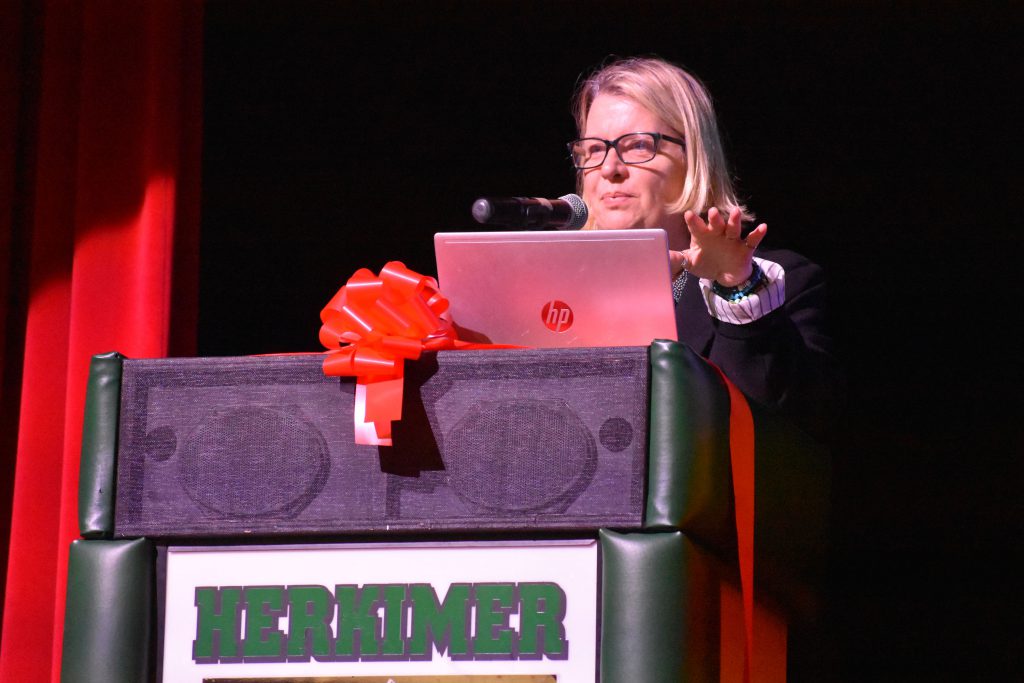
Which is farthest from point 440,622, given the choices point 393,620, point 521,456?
point 521,456

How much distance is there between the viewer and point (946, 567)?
2.45 meters

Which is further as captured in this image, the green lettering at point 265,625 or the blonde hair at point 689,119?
the blonde hair at point 689,119

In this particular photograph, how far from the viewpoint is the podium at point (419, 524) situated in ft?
4.08

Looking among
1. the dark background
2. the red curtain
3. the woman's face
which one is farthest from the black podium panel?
the dark background

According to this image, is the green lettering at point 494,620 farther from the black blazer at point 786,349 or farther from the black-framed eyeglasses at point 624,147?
the black-framed eyeglasses at point 624,147

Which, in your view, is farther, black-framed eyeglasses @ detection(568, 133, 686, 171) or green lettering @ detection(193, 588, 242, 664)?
black-framed eyeglasses @ detection(568, 133, 686, 171)

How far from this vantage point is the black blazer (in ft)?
5.12

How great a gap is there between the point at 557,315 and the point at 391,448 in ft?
0.84

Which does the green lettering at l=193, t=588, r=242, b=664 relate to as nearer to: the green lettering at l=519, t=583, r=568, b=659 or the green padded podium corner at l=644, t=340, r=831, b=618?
the green lettering at l=519, t=583, r=568, b=659

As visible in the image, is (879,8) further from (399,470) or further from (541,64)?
(399,470)

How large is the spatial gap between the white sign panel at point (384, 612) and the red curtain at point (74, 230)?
45.7 inches

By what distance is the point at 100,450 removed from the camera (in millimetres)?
1384

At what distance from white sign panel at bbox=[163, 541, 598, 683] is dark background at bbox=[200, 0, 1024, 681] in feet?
4.31

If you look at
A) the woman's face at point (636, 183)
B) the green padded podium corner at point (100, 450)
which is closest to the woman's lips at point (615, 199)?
the woman's face at point (636, 183)
